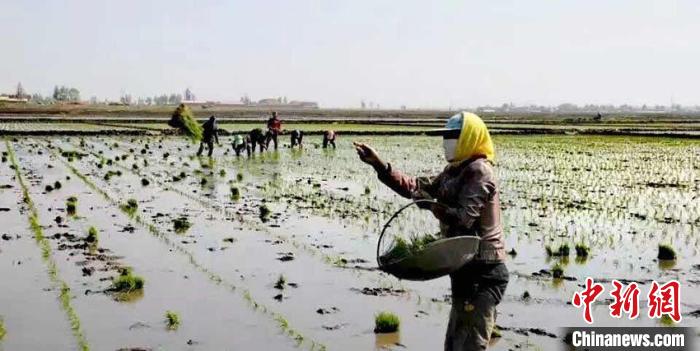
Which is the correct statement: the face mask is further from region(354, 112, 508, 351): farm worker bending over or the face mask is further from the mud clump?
the mud clump

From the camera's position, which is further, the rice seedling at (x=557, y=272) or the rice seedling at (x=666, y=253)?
the rice seedling at (x=666, y=253)

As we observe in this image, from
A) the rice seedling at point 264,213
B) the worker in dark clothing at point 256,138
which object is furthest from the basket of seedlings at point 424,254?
the worker in dark clothing at point 256,138

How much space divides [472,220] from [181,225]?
8825 mm

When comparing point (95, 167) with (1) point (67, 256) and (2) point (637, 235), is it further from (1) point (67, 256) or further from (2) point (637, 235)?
(2) point (637, 235)

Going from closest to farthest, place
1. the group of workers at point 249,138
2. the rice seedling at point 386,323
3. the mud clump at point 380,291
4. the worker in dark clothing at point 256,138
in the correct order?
the rice seedling at point 386,323 < the mud clump at point 380,291 < the group of workers at point 249,138 < the worker in dark clothing at point 256,138

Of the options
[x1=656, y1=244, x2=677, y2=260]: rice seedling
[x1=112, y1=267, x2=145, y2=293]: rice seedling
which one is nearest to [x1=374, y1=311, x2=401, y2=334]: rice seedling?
[x1=112, y1=267, x2=145, y2=293]: rice seedling

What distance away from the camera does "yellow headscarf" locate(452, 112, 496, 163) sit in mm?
4227

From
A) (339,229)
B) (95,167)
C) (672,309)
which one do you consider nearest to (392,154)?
(95,167)

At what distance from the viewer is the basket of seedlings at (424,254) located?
4.19 m

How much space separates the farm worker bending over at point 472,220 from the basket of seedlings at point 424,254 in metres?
0.09

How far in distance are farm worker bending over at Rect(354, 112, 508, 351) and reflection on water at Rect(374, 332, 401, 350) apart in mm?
2123

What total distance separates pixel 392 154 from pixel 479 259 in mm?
24865

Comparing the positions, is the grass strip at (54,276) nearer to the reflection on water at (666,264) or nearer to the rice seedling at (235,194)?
the rice seedling at (235,194)

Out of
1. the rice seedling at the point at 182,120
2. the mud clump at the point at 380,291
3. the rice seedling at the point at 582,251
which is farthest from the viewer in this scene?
the rice seedling at the point at 182,120
